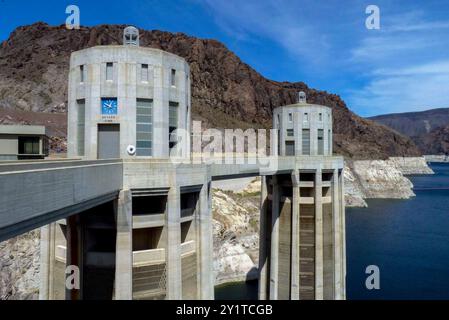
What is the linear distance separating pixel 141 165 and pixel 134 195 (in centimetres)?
147

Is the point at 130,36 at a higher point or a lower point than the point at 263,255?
higher

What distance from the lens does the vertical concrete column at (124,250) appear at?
16562mm

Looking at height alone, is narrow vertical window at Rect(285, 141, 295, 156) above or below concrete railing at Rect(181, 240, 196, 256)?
above

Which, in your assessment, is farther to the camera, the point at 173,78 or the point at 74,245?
the point at 173,78

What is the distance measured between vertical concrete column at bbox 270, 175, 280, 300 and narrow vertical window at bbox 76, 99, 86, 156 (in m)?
27.7

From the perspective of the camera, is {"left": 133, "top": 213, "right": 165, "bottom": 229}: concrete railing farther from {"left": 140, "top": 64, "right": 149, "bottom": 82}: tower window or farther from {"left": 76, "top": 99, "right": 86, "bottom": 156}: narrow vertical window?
{"left": 140, "top": 64, "right": 149, "bottom": 82}: tower window

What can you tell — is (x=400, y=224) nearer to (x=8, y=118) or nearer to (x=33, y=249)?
(x=33, y=249)

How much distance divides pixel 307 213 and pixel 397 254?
4538cm

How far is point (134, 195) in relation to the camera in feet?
56.3

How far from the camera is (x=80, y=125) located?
1934 cm

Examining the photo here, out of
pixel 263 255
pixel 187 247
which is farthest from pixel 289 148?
pixel 187 247

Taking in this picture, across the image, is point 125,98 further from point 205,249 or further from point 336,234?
point 336,234

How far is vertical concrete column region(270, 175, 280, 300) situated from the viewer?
43.2 metres

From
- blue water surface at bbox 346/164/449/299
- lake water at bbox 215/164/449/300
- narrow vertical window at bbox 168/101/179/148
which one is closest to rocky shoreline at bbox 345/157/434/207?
blue water surface at bbox 346/164/449/299
